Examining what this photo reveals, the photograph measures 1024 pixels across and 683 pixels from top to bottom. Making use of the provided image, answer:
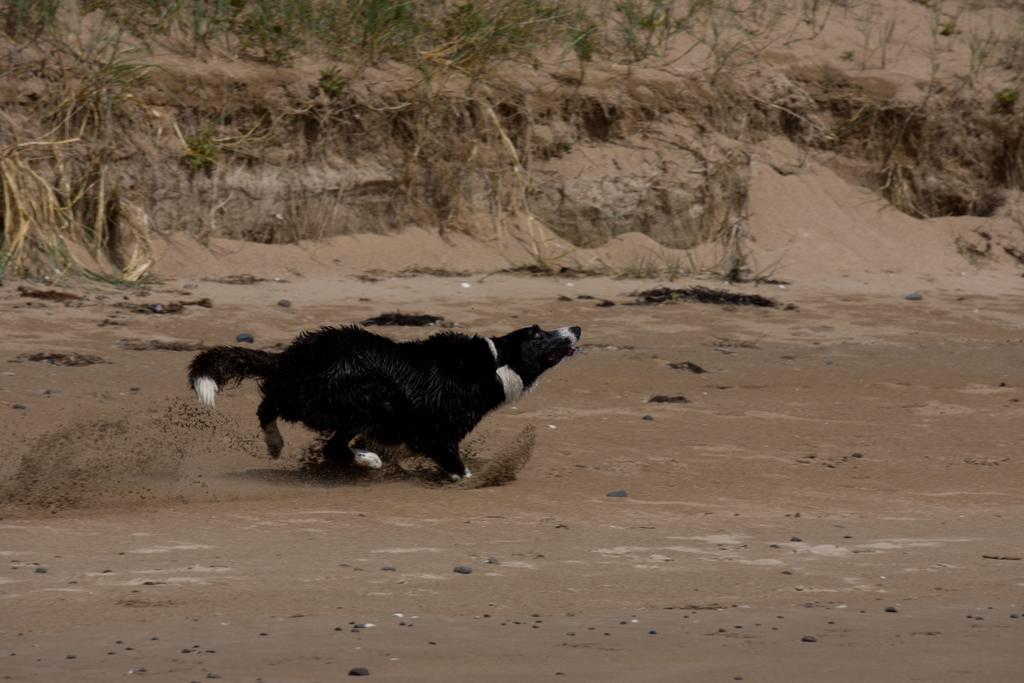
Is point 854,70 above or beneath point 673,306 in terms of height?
above

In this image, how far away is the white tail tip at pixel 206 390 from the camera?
814 cm

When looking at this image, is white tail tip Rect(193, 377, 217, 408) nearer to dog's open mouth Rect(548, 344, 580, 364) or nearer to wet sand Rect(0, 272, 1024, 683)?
wet sand Rect(0, 272, 1024, 683)

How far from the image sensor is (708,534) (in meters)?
7.19

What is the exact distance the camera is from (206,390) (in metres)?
8.14

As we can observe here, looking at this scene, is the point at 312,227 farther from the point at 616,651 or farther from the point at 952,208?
the point at 616,651

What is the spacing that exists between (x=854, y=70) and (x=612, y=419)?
8.88 metres

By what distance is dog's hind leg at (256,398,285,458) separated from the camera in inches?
327

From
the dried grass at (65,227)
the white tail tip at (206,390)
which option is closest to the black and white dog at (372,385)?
the white tail tip at (206,390)

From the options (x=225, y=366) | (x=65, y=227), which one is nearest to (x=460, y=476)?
(x=225, y=366)

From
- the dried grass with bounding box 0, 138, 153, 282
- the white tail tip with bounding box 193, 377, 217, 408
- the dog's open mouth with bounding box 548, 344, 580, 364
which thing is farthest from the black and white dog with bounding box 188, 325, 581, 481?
the dried grass with bounding box 0, 138, 153, 282

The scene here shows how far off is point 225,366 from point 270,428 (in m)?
0.39

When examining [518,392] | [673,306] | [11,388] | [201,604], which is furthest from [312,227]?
[201,604]

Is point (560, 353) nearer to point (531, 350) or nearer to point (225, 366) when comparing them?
point (531, 350)

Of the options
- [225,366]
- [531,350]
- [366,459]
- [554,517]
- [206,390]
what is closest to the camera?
[554,517]
